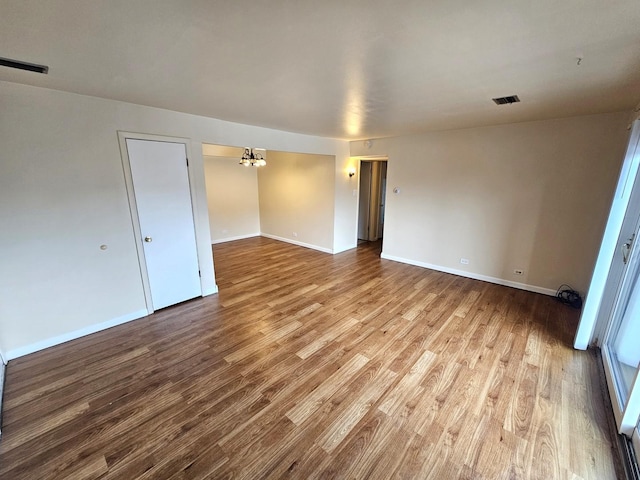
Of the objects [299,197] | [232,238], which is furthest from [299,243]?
[232,238]

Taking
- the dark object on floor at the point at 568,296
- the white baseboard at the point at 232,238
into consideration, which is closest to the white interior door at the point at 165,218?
the white baseboard at the point at 232,238

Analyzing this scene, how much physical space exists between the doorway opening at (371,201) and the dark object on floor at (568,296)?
3.49 m

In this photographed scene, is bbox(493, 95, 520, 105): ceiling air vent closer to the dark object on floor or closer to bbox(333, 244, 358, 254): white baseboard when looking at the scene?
the dark object on floor

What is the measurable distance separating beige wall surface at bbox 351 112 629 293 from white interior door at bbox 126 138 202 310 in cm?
379

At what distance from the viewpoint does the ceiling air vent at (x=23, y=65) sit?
1805 mm

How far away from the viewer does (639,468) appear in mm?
1549

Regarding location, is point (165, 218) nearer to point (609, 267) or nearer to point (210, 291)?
point (210, 291)

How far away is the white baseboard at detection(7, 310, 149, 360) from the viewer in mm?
2615

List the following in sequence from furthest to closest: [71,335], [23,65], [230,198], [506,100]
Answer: [230,198], [71,335], [506,100], [23,65]

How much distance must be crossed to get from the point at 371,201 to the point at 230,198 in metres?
3.80

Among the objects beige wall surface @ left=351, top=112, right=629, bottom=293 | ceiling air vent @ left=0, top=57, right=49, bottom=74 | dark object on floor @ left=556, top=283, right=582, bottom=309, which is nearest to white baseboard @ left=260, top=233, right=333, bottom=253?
beige wall surface @ left=351, top=112, right=629, bottom=293

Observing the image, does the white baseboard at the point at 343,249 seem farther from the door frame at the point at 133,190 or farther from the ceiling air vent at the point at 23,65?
the ceiling air vent at the point at 23,65

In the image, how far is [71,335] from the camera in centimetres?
287

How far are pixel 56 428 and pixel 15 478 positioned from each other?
0.33 metres
